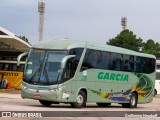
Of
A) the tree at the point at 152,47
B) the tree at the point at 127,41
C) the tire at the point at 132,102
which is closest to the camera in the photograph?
the tire at the point at 132,102

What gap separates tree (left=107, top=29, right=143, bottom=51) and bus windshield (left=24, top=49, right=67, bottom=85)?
86933mm

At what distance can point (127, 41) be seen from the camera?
110562 mm

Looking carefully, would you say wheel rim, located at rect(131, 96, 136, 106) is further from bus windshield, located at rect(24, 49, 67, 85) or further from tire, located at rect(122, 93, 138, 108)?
bus windshield, located at rect(24, 49, 67, 85)

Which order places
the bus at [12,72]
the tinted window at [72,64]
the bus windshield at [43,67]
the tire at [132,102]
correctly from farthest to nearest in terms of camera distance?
the bus at [12,72]
the tire at [132,102]
the tinted window at [72,64]
the bus windshield at [43,67]

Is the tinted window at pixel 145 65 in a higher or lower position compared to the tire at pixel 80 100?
higher

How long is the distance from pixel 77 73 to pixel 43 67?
5.25ft

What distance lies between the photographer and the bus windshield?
22.6m

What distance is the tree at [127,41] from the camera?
110562 mm

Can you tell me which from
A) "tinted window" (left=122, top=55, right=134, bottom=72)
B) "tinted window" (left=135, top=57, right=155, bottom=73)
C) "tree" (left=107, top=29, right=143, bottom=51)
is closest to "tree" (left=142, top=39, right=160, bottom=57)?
"tree" (left=107, top=29, right=143, bottom=51)

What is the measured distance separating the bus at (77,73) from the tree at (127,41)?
82.4 metres

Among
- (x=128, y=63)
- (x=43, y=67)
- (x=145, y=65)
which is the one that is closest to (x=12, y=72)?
(x=145, y=65)

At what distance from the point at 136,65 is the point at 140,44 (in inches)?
3383

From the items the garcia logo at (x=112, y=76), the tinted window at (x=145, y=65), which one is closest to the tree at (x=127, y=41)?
the tinted window at (x=145, y=65)

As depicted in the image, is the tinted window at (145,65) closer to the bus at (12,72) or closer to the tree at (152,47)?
the bus at (12,72)
